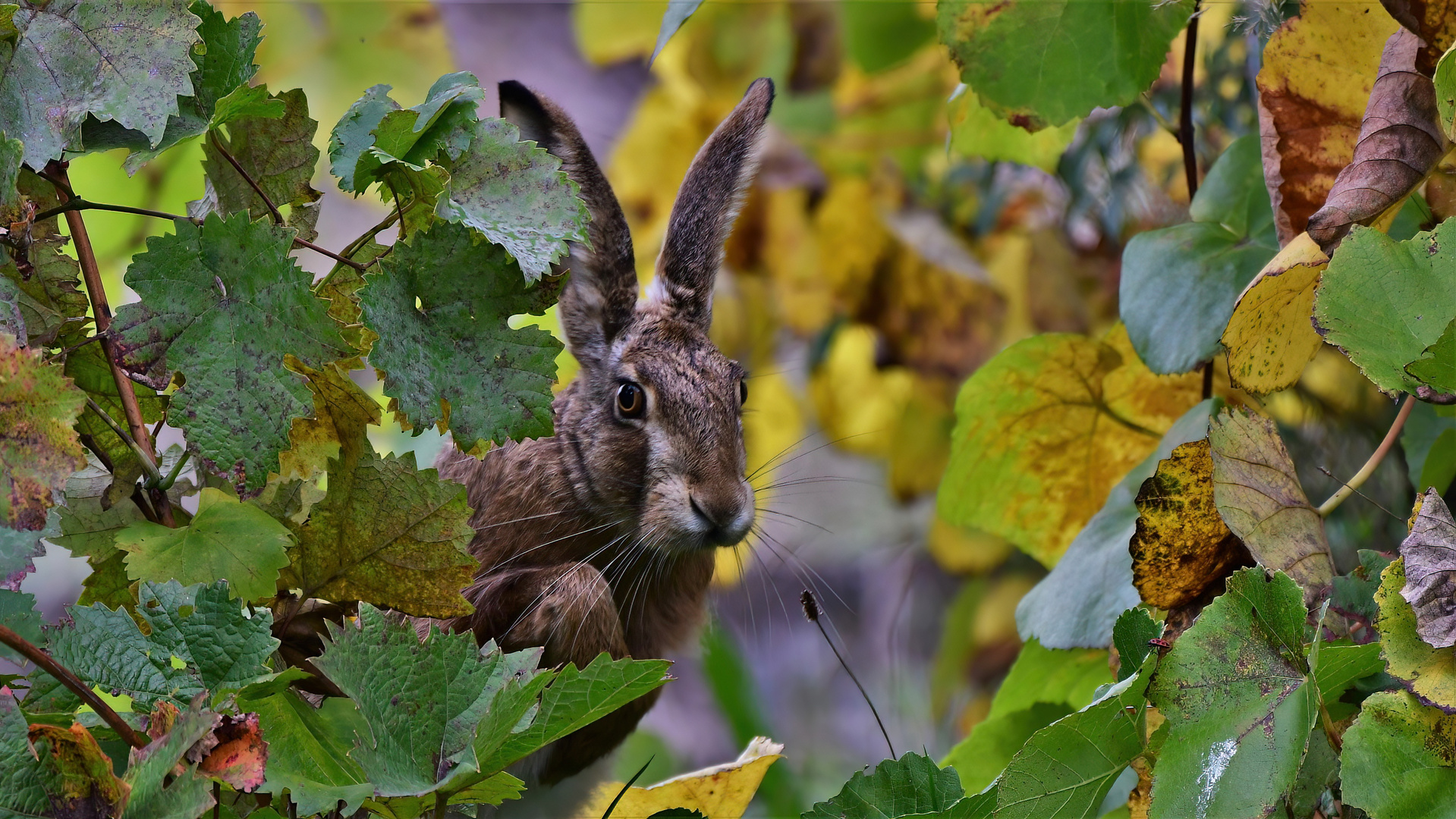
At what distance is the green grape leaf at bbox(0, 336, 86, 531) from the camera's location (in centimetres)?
59

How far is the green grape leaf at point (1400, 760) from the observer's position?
0.67 meters

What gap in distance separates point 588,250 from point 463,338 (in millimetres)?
463

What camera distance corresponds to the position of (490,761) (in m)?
0.66

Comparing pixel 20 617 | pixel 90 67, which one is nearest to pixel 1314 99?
pixel 90 67

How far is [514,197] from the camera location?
0.74 meters

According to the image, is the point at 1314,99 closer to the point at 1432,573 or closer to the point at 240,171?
the point at 1432,573

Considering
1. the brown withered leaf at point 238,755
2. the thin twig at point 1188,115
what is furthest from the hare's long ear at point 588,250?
the brown withered leaf at point 238,755

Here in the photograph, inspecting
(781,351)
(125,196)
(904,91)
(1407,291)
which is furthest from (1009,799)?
(781,351)

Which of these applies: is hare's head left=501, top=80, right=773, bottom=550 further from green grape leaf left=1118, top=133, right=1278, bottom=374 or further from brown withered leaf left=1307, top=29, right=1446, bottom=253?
brown withered leaf left=1307, top=29, right=1446, bottom=253

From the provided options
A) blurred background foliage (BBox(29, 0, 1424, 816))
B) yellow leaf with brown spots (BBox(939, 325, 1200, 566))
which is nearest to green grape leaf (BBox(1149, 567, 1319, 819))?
yellow leaf with brown spots (BBox(939, 325, 1200, 566))

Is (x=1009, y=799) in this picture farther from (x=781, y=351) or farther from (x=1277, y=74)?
(x=781, y=351)

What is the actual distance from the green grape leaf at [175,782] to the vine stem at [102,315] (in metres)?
0.20

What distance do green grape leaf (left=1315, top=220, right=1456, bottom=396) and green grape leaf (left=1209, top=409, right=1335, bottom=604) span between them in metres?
0.10

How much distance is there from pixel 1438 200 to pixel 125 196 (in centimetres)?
118
